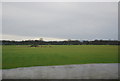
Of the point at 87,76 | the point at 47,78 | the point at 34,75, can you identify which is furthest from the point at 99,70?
the point at 34,75

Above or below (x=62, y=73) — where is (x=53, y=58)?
below

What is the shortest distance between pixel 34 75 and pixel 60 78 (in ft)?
3.17

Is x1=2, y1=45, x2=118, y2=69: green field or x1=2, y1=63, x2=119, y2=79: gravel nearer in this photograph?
x1=2, y1=63, x2=119, y2=79: gravel

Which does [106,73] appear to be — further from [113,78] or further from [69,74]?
[69,74]

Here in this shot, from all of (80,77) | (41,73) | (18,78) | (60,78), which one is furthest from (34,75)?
(80,77)

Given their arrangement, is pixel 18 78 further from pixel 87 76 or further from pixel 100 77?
pixel 100 77

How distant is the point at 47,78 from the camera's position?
4992mm

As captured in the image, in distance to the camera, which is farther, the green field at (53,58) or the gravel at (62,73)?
the green field at (53,58)

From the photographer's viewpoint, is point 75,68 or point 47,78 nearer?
point 47,78

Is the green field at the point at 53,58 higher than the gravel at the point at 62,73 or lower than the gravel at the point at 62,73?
lower

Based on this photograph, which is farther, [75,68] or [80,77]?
[75,68]

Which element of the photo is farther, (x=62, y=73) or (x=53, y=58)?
(x=53, y=58)

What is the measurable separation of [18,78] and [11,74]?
1.13 feet

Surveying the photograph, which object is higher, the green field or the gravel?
the gravel
